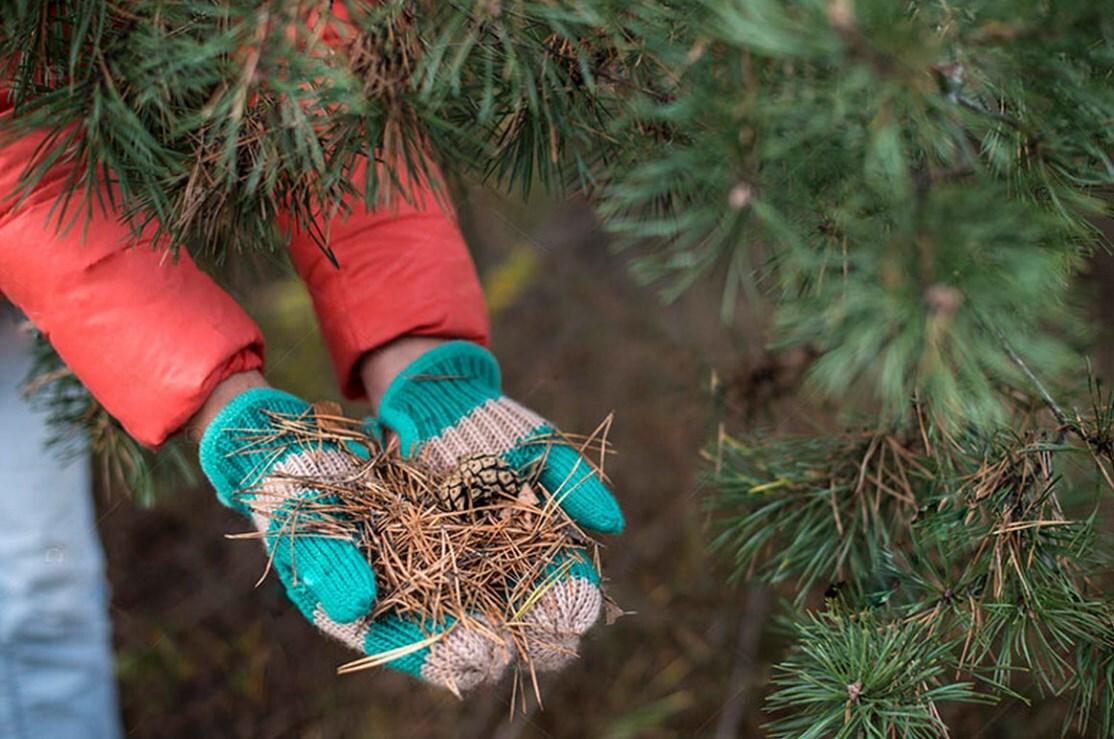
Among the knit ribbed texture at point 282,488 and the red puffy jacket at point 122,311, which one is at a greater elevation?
the red puffy jacket at point 122,311

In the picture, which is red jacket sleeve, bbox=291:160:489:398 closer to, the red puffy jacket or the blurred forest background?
the red puffy jacket

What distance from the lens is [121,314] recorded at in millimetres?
765

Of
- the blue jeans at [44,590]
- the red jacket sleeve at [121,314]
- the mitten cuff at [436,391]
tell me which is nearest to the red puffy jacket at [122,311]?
the red jacket sleeve at [121,314]

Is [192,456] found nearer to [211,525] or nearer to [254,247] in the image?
[211,525]

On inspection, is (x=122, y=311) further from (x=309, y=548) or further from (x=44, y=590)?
(x=44, y=590)

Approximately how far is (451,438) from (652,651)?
36.9 inches

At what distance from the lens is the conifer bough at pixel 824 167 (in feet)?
1.51

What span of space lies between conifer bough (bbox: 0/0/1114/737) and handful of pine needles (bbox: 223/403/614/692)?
0.67ft

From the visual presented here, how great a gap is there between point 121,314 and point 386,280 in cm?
23

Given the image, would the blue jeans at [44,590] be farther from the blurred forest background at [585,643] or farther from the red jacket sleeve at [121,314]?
the red jacket sleeve at [121,314]

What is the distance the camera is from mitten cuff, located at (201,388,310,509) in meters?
0.78

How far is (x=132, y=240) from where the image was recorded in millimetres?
755

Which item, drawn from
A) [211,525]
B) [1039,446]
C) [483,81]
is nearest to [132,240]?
[483,81]

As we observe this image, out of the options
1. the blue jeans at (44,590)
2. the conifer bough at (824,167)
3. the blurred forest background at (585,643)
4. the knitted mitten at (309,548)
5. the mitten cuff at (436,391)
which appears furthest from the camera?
the blurred forest background at (585,643)
